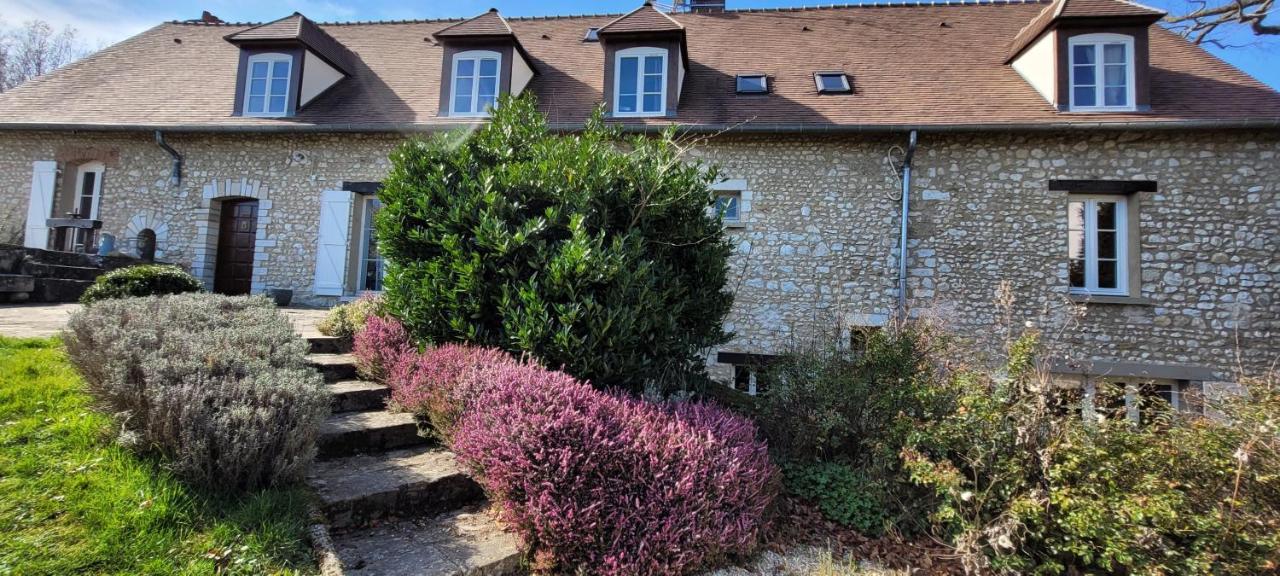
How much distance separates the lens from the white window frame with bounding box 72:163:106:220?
859cm

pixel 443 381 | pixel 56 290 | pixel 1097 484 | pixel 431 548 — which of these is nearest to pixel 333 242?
pixel 56 290

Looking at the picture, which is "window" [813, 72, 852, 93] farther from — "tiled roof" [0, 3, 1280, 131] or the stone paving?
the stone paving

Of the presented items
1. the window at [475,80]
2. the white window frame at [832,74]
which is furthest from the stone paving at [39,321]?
the white window frame at [832,74]

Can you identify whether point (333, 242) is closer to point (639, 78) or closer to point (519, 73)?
point (519, 73)

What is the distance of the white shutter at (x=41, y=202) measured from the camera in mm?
8406

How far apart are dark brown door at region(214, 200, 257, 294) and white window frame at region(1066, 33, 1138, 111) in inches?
493

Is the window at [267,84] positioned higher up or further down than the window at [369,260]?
higher up

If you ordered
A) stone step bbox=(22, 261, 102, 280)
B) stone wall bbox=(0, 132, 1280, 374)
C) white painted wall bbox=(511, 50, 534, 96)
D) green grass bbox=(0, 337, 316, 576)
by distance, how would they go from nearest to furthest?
green grass bbox=(0, 337, 316, 576)
stone step bbox=(22, 261, 102, 280)
stone wall bbox=(0, 132, 1280, 374)
white painted wall bbox=(511, 50, 534, 96)

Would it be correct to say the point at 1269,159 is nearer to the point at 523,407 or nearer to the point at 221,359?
→ the point at 523,407

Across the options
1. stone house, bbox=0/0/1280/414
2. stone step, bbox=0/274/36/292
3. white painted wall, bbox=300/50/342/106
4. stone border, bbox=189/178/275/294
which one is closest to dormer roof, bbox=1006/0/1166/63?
stone house, bbox=0/0/1280/414

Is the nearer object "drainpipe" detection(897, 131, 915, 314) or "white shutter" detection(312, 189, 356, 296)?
"drainpipe" detection(897, 131, 915, 314)

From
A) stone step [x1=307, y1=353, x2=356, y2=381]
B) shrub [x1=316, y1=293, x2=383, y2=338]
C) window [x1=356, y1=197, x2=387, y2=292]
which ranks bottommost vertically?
stone step [x1=307, y1=353, x2=356, y2=381]

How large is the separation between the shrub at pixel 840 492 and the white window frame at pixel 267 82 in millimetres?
9176

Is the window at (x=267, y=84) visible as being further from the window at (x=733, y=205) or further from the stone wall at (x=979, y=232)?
the window at (x=733, y=205)
